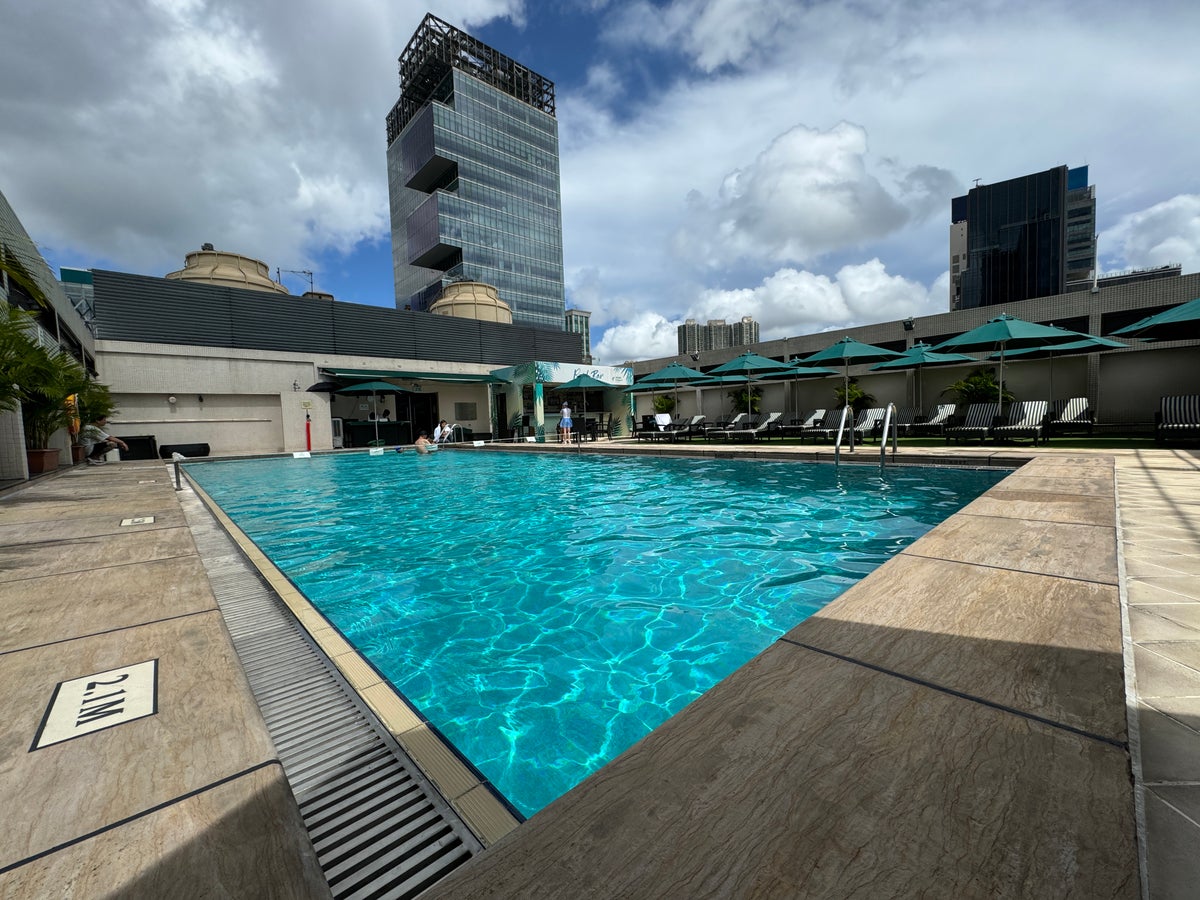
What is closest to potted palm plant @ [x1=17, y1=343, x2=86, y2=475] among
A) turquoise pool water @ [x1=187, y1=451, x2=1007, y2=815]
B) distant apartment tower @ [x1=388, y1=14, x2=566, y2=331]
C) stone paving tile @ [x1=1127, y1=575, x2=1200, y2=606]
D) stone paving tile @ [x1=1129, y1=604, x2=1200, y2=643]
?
turquoise pool water @ [x1=187, y1=451, x2=1007, y2=815]

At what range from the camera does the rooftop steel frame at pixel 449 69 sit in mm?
67250

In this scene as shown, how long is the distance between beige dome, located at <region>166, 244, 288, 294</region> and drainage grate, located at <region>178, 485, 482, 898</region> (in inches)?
957

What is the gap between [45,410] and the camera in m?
8.64

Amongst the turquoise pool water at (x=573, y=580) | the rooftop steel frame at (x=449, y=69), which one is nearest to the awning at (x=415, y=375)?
the turquoise pool water at (x=573, y=580)

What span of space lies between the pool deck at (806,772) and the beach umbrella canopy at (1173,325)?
27.1 feet

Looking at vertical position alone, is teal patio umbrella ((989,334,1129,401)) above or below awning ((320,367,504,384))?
below

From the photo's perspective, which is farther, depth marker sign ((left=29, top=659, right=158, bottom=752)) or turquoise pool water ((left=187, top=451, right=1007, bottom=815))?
turquoise pool water ((left=187, top=451, right=1007, bottom=815))

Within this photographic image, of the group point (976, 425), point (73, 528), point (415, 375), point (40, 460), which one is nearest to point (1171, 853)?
point (73, 528)

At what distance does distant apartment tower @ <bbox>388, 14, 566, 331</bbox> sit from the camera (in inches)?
2355

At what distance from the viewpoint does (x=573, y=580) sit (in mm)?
3883

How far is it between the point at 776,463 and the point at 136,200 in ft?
358

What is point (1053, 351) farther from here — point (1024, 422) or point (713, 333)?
point (713, 333)

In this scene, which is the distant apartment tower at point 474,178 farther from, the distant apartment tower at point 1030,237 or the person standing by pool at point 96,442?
the distant apartment tower at point 1030,237

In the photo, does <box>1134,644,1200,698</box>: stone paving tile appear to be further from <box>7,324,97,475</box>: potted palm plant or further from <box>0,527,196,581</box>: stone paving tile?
<box>7,324,97,475</box>: potted palm plant
